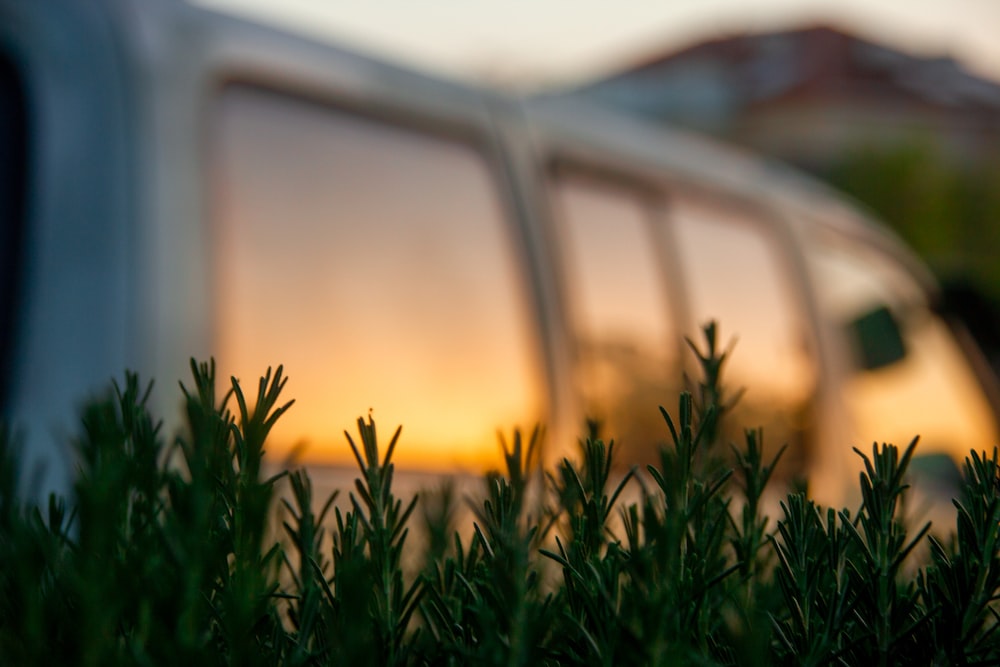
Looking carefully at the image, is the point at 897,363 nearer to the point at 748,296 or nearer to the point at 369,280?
the point at 748,296

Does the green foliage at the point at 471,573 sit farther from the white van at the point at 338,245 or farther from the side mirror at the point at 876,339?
the side mirror at the point at 876,339

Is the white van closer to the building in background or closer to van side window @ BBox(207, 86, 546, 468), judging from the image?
van side window @ BBox(207, 86, 546, 468)

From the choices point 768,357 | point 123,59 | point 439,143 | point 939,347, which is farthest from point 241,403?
point 939,347

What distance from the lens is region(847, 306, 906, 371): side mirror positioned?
6324 mm

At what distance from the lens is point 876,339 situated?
648 cm

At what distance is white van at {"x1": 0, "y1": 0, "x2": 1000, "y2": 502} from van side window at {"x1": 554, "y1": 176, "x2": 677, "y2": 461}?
0.01 meters

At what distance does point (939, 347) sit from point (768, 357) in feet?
5.31

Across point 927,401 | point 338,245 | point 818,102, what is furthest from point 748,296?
point 818,102

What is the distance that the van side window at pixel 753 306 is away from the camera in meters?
5.42

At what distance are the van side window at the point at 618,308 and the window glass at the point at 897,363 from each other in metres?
1.34

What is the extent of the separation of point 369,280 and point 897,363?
3.60 metres

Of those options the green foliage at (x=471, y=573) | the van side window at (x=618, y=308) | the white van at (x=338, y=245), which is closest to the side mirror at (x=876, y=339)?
the white van at (x=338, y=245)

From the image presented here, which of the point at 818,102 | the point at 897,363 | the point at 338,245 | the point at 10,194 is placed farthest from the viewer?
the point at 818,102

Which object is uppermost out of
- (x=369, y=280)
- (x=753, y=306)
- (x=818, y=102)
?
(x=818, y=102)
